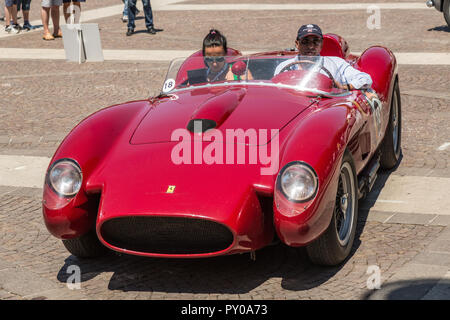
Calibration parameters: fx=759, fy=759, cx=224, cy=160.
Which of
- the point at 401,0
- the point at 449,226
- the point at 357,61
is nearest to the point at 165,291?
the point at 449,226

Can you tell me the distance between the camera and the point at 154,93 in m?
10.5

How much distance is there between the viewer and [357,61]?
6887 mm

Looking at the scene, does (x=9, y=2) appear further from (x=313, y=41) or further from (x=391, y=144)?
(x=391, y=144)

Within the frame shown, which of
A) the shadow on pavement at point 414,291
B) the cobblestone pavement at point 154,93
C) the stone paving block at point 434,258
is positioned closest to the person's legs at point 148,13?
the cobblestone pavement at point 154,93

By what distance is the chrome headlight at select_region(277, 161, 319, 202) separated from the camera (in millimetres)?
4359

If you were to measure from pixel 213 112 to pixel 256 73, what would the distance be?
3.10 feet

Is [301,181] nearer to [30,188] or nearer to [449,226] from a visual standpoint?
[449,226]

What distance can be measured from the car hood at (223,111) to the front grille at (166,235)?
73 cm

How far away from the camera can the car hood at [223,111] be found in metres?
5.02

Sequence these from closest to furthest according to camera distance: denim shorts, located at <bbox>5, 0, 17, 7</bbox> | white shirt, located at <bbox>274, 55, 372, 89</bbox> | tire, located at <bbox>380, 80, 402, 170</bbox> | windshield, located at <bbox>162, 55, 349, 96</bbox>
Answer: windshield, located at <bbox>162, 55, 349, 96</bbox>
white shirt, located at <bbox>274, 55, 372, 89</bbox>
tire, located at <bbox>380, 80, 402, 170</bbox>
denim shorts, located at <bbox>5, 0, 17, 7</bbox>

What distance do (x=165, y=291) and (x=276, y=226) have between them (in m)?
0.83

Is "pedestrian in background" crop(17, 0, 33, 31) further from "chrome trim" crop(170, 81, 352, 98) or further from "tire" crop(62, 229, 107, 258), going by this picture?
"tire" crop(62, 229, 107, 258)

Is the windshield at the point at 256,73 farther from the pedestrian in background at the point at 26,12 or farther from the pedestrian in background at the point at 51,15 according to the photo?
the pedestrian in background at the point at 26,12
